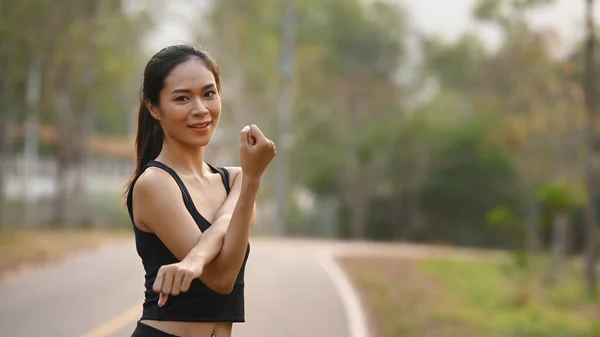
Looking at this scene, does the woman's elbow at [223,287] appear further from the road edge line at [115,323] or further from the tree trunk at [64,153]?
the tree trunk at [64,153]

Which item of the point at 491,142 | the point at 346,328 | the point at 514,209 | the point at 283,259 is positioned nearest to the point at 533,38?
the point at 491,142

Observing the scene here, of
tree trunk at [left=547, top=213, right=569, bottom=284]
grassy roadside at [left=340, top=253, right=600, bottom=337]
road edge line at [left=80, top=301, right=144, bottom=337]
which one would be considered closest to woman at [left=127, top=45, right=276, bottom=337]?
grassy roadside at [left=340, top=253, right=600, bottom=337]

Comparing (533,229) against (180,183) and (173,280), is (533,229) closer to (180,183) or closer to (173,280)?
(180,183)

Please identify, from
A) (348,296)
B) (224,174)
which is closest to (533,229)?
(348,296)

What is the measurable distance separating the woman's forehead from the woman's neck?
0.18 m

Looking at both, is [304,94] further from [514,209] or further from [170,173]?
[170,173]

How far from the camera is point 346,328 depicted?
1392 centimetres

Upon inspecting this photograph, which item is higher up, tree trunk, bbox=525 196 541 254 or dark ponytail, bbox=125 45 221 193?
tree trunk, bbox=525 196 541 254

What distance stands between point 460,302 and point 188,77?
16413mm

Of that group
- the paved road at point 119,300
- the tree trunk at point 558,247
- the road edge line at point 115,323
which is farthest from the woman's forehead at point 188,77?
the tree trunk at point 558,247

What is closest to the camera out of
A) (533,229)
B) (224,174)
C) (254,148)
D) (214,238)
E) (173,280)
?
(173,280)

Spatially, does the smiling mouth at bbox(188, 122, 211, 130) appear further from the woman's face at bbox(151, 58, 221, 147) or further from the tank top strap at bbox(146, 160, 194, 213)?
the tank top strap at bbox(146, 160, 194, 213)

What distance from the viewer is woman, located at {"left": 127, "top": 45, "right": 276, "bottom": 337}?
3.16 m

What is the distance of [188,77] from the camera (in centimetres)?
329
